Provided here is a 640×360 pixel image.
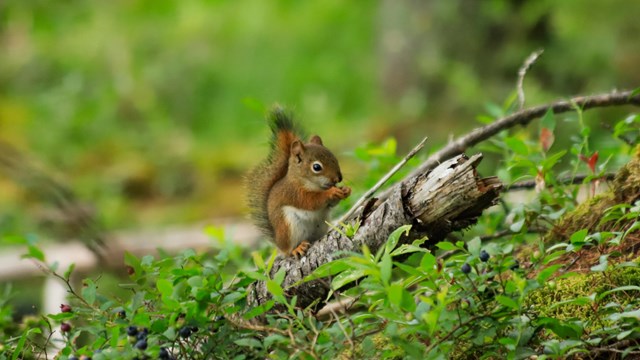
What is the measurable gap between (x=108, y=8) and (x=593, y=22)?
16.3ft

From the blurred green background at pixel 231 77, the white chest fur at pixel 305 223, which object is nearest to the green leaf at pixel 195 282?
the white chest fur at pixel 305 223

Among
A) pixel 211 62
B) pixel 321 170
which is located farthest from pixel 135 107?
pixel 321 170

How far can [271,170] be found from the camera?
311 cm

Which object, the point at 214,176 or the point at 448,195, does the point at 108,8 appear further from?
the point at 448,195

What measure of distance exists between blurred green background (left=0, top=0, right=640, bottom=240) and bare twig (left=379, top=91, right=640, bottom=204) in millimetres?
2078

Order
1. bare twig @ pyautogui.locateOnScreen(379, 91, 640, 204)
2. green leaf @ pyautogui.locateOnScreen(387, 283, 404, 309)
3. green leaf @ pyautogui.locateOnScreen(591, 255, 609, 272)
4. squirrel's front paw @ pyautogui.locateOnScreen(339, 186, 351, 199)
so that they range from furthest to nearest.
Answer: squirrel's front paw @ pyautogui.locateOnScreen(339, 186, 351, 199) → bare twig @ pyautogui.locateOnScreen(379, 91, 640, 204) → green leaf @ pyautogui.locateOnScreen(591, 255, 609, 272) → green leaf @ pyautogui.locateOnScreen(387, 283, 404, 309)

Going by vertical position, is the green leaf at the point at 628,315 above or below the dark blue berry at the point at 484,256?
below

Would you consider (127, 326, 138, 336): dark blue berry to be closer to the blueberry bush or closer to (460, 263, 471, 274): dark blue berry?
the blueberry bush

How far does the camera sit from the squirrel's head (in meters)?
3.03

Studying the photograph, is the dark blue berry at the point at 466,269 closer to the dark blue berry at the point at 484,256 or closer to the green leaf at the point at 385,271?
the dark blue berry at the point at 484,256

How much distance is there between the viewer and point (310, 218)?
3014 millimetres

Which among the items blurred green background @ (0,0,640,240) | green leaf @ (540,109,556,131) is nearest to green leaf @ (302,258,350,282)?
green leaf @ (540,109,556,131)

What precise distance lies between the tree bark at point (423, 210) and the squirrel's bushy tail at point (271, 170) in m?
0.70

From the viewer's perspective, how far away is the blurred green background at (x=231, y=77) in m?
6.15
